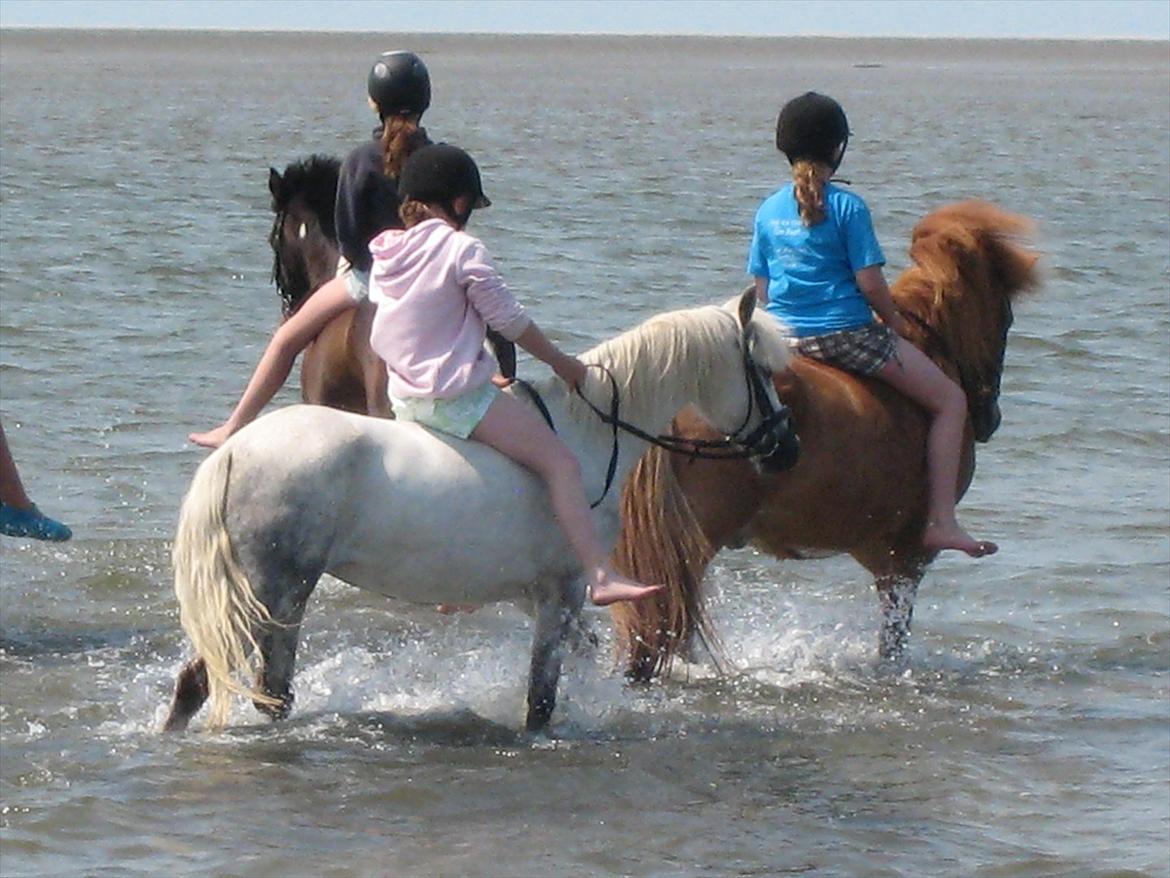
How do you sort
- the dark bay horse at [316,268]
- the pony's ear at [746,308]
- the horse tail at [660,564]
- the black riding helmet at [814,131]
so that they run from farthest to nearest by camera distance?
the dark bay horse at [316,268] → the black riding helmet at [814,131] → the horse tail at [660,564] → the pony's ear at [746,308]

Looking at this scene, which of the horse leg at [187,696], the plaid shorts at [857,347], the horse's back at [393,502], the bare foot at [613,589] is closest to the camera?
the horse's back at [393,502]

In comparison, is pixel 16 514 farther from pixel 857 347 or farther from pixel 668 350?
pixel 857 347

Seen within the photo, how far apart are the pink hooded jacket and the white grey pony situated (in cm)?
19

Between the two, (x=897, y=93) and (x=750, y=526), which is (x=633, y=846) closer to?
(x=750, y=526)

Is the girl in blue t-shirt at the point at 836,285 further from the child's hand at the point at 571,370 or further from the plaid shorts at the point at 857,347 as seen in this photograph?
the child's hand at the point at 571,370

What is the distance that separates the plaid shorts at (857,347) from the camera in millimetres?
7941

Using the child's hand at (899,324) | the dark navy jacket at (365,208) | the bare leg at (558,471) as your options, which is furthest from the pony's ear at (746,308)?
the dark navy jacket at (365,208)

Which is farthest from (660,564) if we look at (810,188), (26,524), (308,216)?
(26,524)

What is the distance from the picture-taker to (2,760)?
6922mm

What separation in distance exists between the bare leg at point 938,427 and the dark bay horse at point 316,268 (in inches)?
73.3

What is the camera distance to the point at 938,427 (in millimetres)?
8102

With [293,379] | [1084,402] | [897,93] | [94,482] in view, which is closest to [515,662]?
[94,482]

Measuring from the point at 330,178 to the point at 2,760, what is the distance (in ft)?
8.50

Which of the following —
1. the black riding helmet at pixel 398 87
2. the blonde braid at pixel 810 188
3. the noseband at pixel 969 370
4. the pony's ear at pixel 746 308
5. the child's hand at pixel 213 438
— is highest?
the black riding helmet at pixel 398 87
